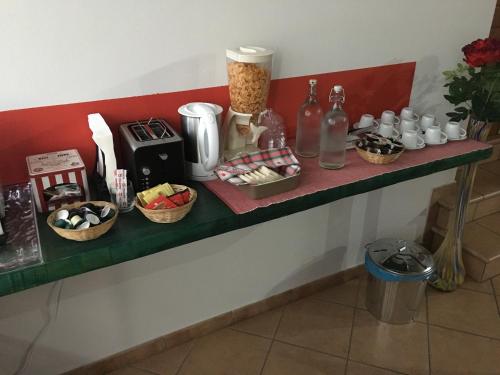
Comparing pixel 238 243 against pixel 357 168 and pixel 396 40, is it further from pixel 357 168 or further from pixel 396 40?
pixel 396 40

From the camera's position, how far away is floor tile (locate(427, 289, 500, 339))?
7.00 ft

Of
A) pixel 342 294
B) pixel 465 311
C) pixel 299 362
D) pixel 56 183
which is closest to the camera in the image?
pixel 56 183

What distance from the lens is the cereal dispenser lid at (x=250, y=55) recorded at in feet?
4.72

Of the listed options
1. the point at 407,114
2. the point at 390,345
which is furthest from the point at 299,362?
the point at 407,114

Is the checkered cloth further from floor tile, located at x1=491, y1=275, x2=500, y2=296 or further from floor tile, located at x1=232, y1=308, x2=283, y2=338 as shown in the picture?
floor tile, located at x1=491, y1=275, x2=500, y2=296

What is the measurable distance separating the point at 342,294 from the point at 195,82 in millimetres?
1351

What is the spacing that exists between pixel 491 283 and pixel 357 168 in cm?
132

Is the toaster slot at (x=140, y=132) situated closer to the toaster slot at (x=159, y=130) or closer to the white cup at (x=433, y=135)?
the toaster slot at (x=159, y=130)

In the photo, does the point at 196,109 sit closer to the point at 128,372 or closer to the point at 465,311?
the point at 128,372

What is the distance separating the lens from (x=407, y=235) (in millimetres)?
2521

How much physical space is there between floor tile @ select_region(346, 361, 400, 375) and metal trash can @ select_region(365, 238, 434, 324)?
0.29m

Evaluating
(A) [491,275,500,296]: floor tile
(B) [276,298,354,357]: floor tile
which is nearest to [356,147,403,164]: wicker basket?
(B) [276,298,354,357]: floor tile

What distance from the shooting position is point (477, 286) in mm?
2389

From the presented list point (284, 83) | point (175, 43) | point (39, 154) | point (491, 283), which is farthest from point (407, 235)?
point (39, 154)
